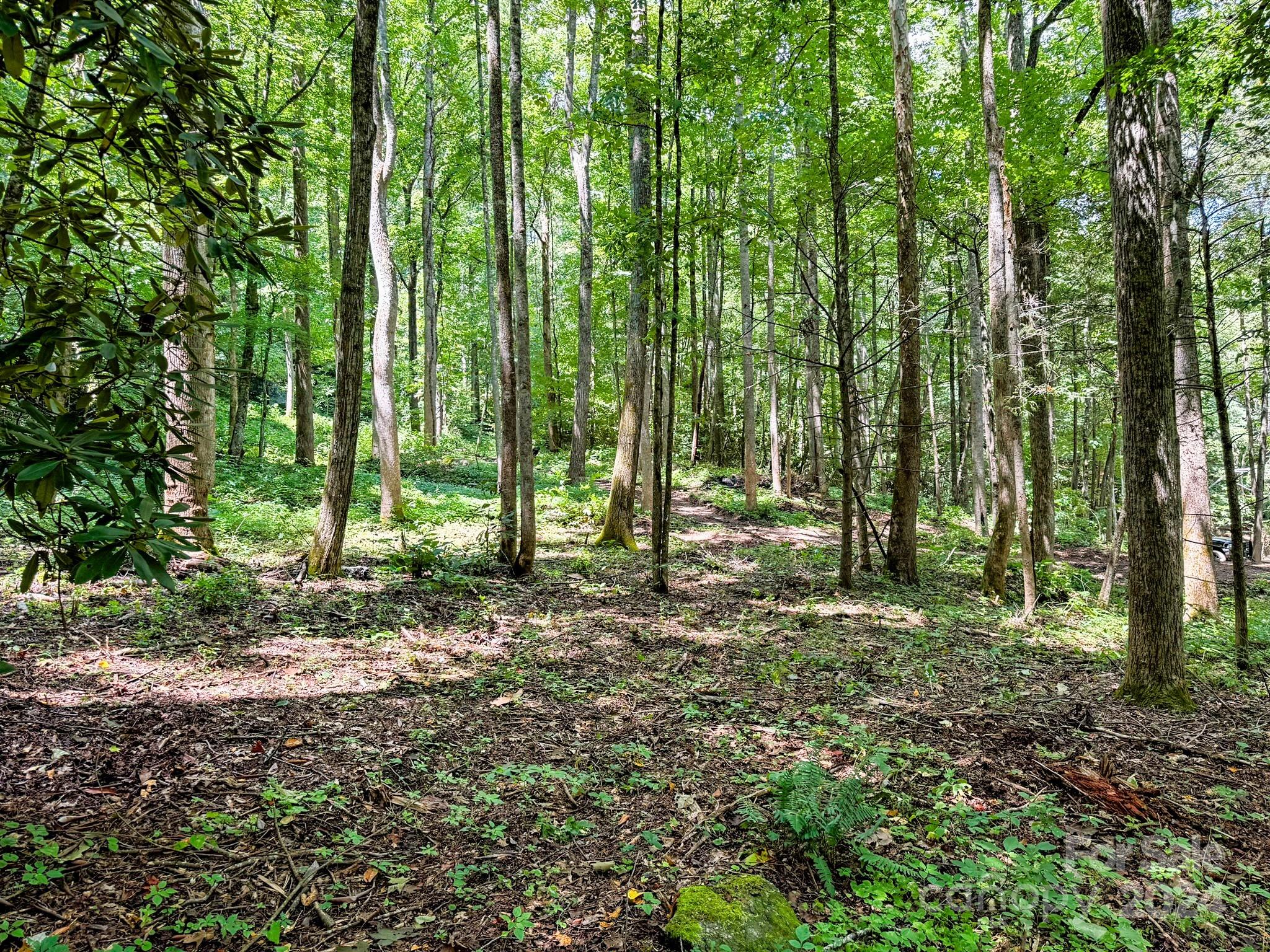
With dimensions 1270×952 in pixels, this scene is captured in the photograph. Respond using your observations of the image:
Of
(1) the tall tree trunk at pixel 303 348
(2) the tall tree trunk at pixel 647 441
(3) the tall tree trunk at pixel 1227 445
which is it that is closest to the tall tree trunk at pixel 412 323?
(1) the tall tree trunk at pixel 303 348

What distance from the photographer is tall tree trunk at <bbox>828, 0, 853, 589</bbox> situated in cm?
827

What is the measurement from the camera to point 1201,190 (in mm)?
6520

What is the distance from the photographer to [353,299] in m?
6.59

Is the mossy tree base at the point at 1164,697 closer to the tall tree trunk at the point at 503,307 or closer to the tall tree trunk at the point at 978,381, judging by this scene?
the tall tree trunk at the point at 503,307

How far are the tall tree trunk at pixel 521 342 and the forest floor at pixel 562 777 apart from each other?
54.0 inches

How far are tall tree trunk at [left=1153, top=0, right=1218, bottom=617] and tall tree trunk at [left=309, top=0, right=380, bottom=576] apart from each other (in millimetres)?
8097

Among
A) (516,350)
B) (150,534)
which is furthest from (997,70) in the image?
(150,534)

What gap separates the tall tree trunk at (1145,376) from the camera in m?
4.90

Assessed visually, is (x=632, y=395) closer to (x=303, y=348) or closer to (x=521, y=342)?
(x=521, y=342)

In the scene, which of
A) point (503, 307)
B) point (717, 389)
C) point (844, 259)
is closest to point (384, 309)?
point (503, 307)

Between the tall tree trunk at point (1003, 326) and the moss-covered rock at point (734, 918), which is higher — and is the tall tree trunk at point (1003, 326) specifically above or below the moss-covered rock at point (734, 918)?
above

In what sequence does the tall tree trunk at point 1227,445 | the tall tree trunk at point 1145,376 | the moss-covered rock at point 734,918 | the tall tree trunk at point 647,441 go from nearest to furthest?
the moss-covered rock at point 734,918 → the tall tree trunk at point 1145,376 → the tall tree trunk at point 1227,445 → the tall tree trunk at point 647,441

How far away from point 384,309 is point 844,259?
731 centimetres

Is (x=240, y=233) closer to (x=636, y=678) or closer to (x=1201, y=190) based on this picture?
(x=636, y=678)
